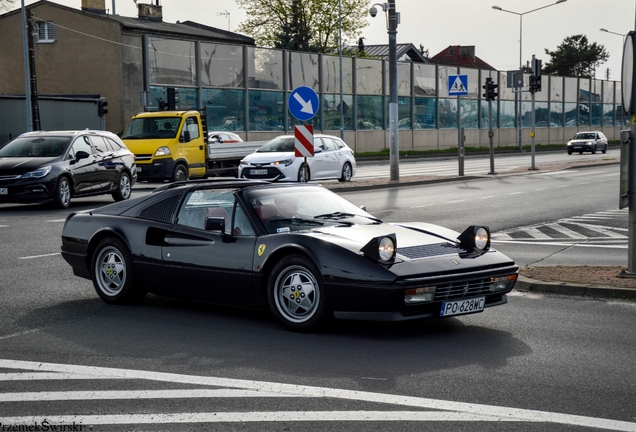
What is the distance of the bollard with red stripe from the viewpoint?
2070cm

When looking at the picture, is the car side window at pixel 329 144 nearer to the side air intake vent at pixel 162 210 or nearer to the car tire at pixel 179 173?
the car tire at pixel 179 173

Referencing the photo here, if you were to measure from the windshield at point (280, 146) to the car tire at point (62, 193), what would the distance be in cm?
822

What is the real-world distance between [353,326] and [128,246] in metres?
2.30

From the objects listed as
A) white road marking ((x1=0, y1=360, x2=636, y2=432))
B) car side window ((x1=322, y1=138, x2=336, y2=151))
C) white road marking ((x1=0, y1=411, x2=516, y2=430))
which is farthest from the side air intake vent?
car side window ((x1=322, y1=138, x2=336, y2=151))

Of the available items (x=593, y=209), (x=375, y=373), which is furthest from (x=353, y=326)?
(x=593, y=209)

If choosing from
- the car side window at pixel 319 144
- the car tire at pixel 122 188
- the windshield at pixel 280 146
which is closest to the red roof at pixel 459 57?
the car side window at pixel 319 144

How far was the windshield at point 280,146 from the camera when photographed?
87.8 ft

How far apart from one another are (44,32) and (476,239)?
48.5 meters

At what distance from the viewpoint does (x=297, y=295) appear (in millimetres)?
7289

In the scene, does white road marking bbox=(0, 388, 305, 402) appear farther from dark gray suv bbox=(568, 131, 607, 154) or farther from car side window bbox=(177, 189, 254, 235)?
dark gray suv bbox=(568, 131, 607, 154)

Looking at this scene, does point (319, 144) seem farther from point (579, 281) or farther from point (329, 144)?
point (579, 281)

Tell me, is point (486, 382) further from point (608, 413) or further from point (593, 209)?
point (593, 209)

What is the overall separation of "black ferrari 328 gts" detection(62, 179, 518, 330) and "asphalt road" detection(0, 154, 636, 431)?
0.26 metres

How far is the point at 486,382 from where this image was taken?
18.9ft
